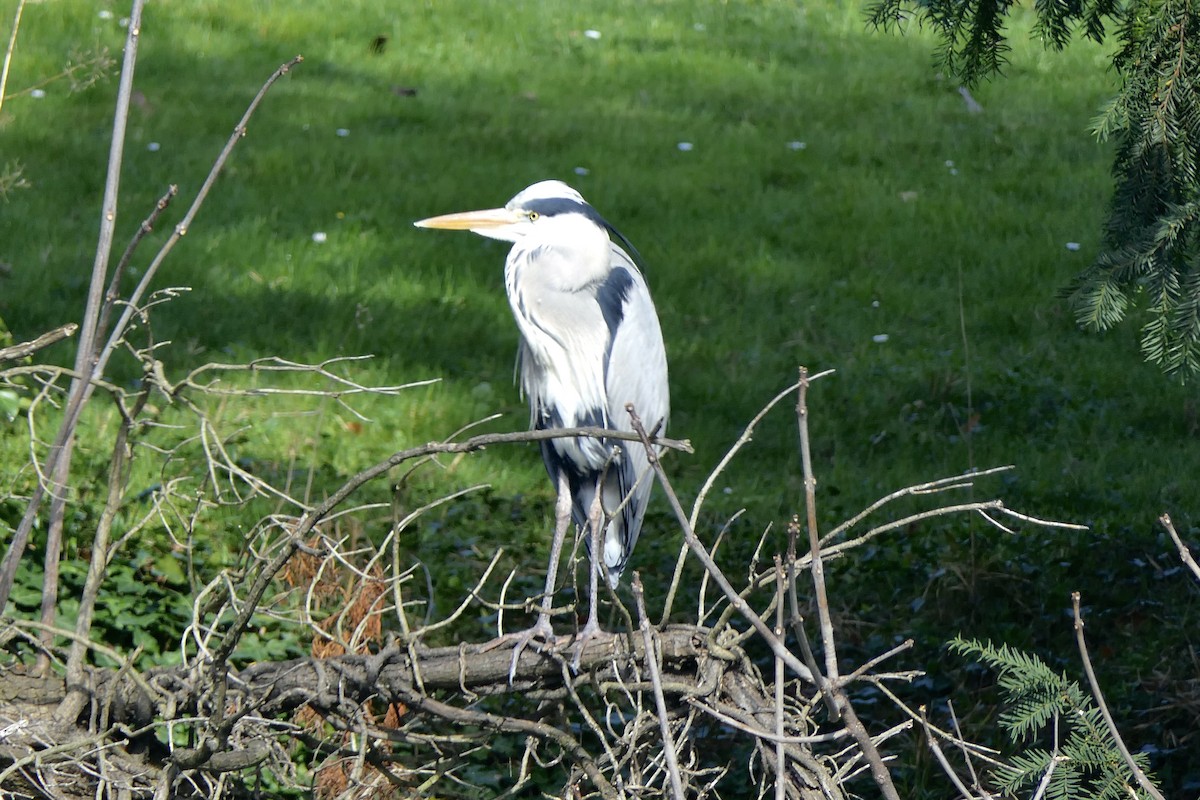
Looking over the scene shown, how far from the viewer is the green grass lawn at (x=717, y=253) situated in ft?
16.8

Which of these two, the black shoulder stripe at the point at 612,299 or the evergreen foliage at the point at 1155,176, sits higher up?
the evergreen foliage at the point at 1155,176

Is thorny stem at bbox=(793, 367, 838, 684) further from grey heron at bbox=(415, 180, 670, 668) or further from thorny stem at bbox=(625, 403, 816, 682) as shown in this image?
grey heron at bbox=(415, 180, 670, 668)

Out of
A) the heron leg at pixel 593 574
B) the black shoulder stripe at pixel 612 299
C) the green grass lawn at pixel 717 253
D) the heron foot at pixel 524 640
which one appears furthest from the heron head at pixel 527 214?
the green grass lawn at pixel 717 253

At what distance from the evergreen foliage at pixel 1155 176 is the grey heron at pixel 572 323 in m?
1.20

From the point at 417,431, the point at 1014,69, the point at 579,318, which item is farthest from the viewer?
the point at 1014,69

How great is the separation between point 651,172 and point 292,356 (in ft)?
9.79

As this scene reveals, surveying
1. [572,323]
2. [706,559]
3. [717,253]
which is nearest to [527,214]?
[572,323]

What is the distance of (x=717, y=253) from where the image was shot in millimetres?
7355

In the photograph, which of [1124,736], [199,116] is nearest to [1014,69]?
[199,116]

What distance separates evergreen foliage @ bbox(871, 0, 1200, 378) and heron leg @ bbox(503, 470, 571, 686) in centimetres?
147

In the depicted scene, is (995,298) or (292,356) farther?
(995,298)

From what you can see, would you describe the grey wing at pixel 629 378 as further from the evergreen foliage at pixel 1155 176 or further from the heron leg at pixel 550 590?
the evergreen foliage at pixel 1155 176

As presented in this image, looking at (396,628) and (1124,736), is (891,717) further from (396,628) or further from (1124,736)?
(396,628)

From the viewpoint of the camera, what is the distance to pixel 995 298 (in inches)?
275
